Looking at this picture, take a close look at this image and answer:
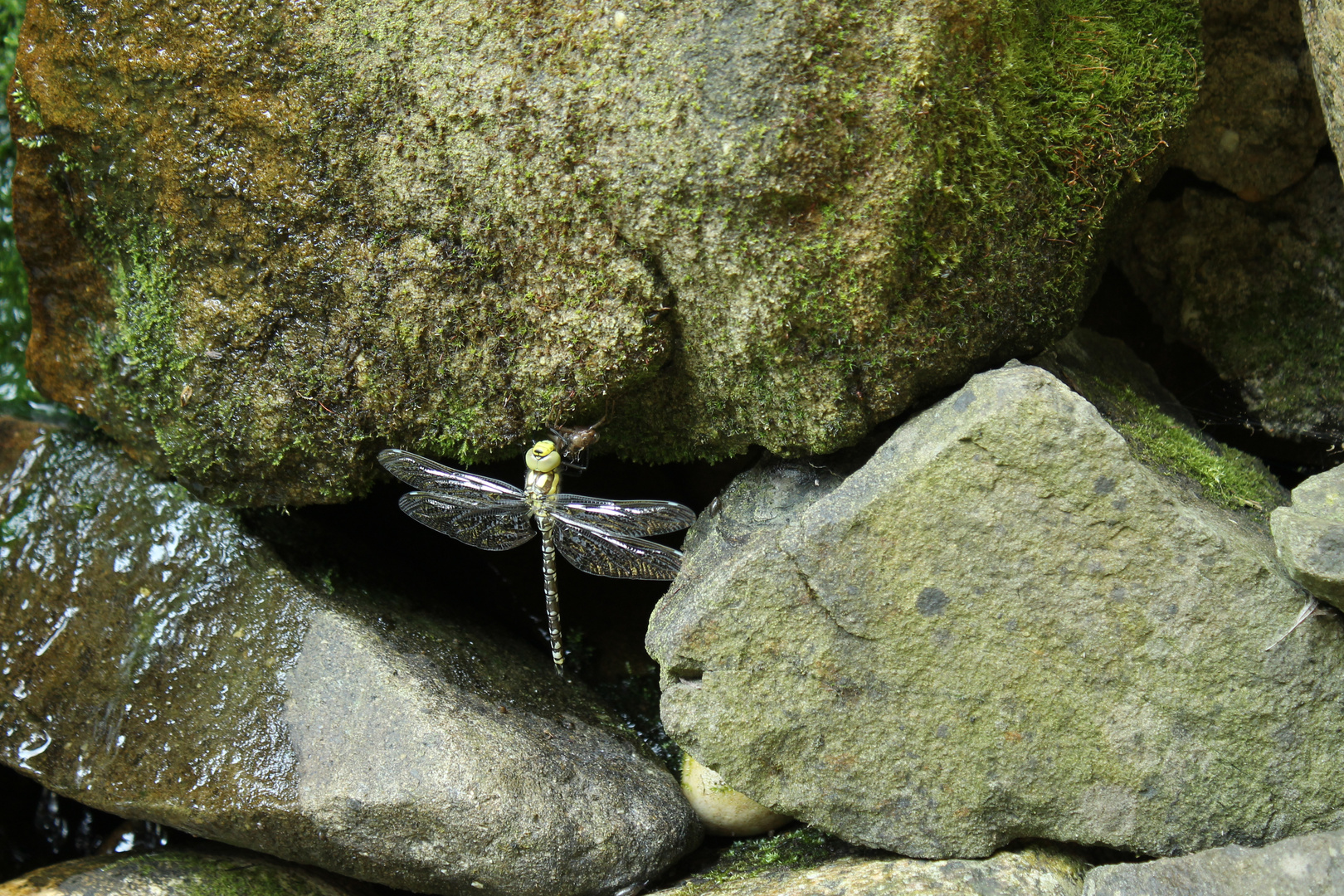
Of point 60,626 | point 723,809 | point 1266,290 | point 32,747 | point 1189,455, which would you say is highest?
point 1266,290

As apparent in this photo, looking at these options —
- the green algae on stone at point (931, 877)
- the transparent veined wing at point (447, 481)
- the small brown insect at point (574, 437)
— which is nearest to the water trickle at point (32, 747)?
the transparent veined wing at point (447, 481)

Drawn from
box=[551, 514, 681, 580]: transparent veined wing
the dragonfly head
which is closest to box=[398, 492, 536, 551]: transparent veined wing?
box=[551, 514, 681, 580]: transparent veined wing

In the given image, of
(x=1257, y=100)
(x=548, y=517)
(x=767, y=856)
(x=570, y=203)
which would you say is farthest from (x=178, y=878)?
(x=1257, y=100)

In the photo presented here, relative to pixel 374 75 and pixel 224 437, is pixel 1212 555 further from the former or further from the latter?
pixel 224 437

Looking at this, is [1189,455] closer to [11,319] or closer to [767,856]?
[767,856]

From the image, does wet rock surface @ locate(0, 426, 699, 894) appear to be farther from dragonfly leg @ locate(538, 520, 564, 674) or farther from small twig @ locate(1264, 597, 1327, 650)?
small twig @ locate(1264, 597, 1327, 650)
